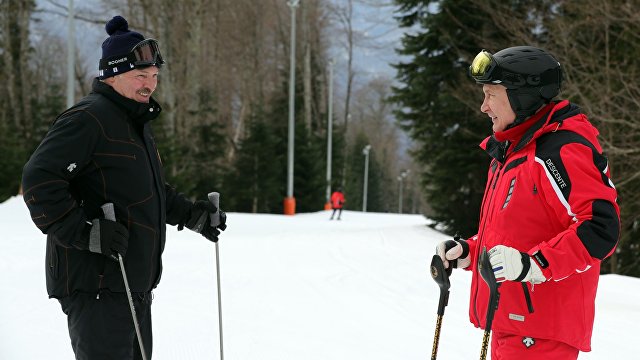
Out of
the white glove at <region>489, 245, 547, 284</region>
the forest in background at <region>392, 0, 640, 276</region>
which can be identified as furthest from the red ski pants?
the forest in background at <region>392, 0, 640, 276</region>

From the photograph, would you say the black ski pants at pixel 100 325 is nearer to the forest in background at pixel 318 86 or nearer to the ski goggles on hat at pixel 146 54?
the ski goggles on hat at pixel 146 54

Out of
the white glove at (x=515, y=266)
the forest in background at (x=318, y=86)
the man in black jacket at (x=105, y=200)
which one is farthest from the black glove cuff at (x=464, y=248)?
the forest in background at (x=318, y=86)

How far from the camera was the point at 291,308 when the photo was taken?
622 cm

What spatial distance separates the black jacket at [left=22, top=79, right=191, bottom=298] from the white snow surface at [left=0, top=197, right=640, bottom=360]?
2.06 meters

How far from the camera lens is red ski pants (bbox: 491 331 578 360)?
2.15 metres

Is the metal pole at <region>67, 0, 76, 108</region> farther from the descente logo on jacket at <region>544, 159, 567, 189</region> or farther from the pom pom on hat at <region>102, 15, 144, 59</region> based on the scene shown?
→ the descente logo on jacket at <region>544, 159, 567, 189</region>

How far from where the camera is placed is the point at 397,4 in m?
16.1

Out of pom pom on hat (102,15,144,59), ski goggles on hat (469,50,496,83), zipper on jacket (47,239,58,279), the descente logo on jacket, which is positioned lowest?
A: zipper on jacket (47,239,58,279)

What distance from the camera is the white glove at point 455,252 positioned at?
265 cm

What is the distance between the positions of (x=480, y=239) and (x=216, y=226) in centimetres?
182

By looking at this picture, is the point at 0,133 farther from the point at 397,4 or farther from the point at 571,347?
the point at 571,347

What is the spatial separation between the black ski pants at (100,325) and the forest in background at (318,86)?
8597 mm

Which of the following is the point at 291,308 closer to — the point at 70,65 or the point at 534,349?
the point at 534,349

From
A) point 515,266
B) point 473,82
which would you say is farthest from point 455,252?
point 473,82
